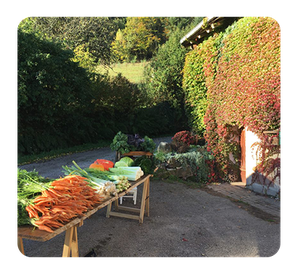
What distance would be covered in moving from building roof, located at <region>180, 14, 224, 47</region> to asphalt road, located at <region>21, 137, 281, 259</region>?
5460mm

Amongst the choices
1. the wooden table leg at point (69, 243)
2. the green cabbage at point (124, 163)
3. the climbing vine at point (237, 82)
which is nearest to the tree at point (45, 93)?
the climbing vine at point (237, 82)

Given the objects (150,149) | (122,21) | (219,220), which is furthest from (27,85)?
(122,21)

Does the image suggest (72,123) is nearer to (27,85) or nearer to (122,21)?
(27,85)

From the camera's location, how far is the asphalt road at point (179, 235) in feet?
10.8

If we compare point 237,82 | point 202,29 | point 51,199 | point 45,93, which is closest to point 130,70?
point 45,93

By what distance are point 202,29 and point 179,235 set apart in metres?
7.03

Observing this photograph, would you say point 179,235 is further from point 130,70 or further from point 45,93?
point 130,70

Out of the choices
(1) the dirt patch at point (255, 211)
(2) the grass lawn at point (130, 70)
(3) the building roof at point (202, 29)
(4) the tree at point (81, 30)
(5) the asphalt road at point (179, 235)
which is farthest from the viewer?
(2) the grass lawn at point (130, 70)

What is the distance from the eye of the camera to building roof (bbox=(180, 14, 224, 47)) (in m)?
7.72

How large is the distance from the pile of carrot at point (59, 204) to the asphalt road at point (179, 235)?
1.08m

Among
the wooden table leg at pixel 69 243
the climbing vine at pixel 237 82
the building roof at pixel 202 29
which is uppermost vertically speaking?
the building roof at pixel 202 29

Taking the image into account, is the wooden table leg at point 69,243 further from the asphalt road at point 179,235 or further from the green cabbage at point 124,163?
the green cabbage at point 124,163

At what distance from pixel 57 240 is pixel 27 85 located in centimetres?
771

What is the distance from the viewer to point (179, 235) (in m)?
3.82
